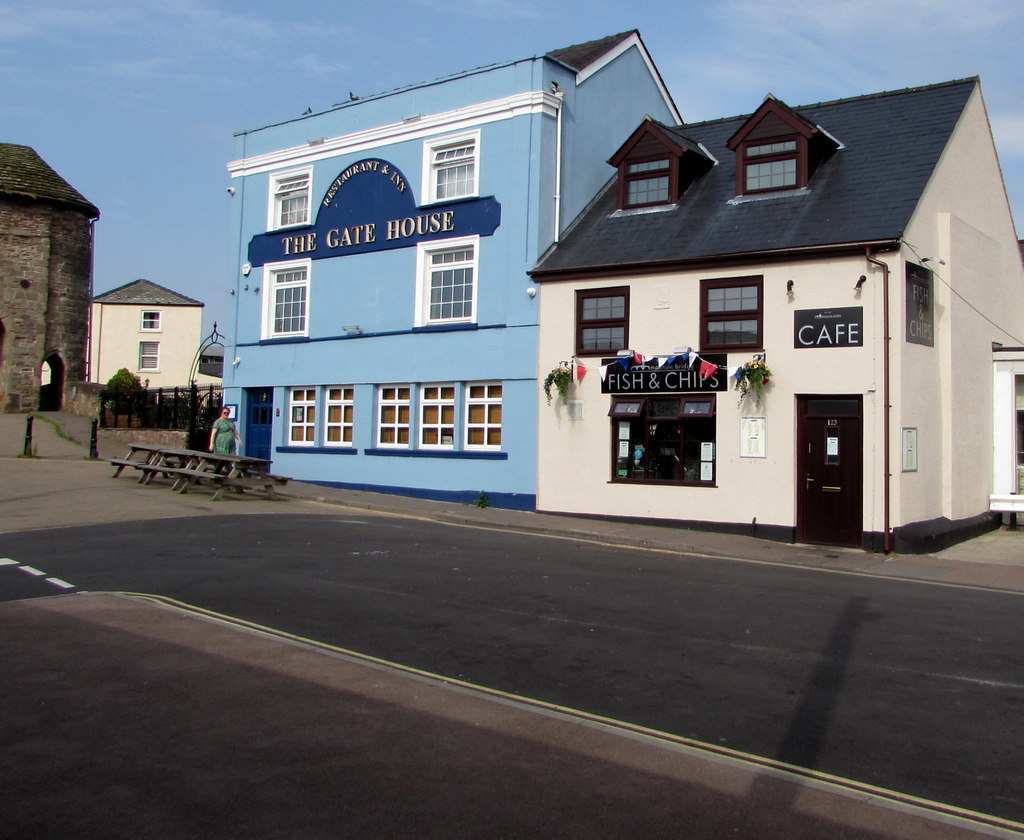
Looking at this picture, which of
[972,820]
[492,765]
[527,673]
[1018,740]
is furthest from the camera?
[527,673]

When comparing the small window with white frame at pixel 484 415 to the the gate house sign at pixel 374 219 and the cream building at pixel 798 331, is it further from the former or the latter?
the the gate house sign at pixel 374 219

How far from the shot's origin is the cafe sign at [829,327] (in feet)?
53.0

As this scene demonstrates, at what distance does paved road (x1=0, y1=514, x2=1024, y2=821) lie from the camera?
6.03 m

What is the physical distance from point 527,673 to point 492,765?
2.02 metres

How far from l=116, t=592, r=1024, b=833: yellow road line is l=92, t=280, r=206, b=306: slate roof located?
5147 cm

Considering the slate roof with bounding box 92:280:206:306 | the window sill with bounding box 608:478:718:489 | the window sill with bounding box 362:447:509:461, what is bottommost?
the window sill with bounding box 608:478:718:489

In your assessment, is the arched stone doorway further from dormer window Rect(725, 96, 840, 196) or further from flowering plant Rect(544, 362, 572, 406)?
dormer window Rect(725, 96, 840, 196)

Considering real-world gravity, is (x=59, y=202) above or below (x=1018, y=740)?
above

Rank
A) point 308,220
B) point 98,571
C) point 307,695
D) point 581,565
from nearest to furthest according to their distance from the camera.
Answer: point 307,695 → point 98,571 → point 581,565 → point 308,220

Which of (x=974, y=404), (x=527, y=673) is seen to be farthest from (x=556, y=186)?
(x=527, y=673)

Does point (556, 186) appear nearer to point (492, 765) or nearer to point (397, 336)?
point (397, 336)

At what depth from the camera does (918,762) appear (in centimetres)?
559

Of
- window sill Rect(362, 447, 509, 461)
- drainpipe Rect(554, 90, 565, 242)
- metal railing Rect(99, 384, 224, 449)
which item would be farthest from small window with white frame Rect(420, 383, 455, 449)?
metal railing Rect(99, 384, 224, 449)

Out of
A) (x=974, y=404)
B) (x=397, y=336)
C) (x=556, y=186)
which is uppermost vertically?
(x=556, y=186)
